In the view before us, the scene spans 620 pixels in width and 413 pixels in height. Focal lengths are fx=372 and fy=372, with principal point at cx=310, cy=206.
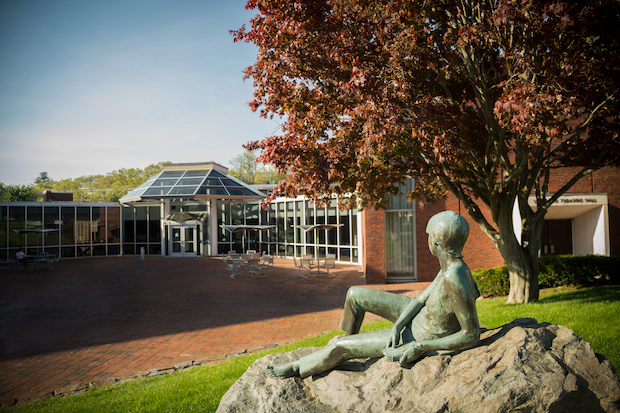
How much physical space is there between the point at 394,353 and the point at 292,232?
67.4 feet

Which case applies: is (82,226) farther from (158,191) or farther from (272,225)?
(272,225)

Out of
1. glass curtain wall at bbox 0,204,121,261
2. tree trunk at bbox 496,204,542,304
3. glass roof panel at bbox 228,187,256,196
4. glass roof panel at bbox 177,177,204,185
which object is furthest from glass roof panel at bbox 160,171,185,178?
tree trunk at bbox 496,204,542,304

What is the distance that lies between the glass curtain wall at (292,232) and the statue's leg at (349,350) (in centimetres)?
1571

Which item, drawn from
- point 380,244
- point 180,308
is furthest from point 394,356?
point 380,244

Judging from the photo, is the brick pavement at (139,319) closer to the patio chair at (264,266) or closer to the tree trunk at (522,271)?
the patio chair at (264,266)

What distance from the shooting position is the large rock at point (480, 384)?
2.36 m

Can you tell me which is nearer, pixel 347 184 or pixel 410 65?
pixel 410 65

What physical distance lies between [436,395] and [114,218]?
27974mm

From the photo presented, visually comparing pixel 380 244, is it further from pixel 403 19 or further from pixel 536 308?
pixel 403 19

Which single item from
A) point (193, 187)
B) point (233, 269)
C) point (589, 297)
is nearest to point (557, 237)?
point (589, 297)

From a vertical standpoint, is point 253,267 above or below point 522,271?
below

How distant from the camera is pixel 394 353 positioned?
275 centimetres

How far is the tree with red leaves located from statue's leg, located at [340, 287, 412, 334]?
283 centimetres

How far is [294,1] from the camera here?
6.04m
